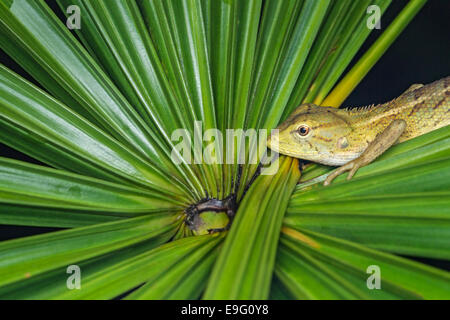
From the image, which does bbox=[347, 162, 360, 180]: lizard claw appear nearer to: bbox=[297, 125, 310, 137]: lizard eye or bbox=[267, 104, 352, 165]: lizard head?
bbox=[267, 104, 352, 165]: lizard head

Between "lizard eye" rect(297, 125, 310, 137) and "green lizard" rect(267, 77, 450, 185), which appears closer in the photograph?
"green lizard" rect(267, 77, 450, 185)

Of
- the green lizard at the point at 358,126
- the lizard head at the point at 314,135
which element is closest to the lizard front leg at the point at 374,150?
the green lizard at the point at 358,126

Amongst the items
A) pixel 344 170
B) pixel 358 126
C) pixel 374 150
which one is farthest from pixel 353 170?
pixel 358 126

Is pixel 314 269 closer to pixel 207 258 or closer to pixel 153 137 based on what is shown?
pixel 207 258

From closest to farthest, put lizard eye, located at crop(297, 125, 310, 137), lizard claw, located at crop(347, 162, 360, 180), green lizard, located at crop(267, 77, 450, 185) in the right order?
lizard claw, located at crop(347, 162, 360, 180) → green lizard, located at crop(267, 77, 450, 185) → lizard eye, located at crop(297, 125, 310, 137)

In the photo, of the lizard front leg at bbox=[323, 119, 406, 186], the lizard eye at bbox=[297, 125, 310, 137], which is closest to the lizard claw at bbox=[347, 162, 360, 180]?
the lizard front leg at bbox=[323, 119, 406, 186]

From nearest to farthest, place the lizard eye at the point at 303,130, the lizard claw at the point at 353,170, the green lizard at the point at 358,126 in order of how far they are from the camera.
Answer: the lizard claw at the point at 353,170 → the green lizard at the point at 358,126 → the lizard eye at the point at 303,130

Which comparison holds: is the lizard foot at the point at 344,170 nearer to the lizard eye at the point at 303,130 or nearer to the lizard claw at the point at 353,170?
the lizard claw at the point at 353,170

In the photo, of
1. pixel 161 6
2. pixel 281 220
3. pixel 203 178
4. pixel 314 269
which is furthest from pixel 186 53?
pixel 314 269
